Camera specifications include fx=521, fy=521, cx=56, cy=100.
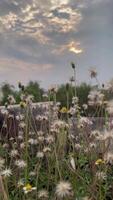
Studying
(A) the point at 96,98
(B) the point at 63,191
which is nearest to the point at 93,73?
(A) the point at 96,98

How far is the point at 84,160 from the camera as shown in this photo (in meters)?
4.41

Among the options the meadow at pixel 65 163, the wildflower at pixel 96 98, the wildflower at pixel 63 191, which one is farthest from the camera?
the wildflower at pixel 96 98

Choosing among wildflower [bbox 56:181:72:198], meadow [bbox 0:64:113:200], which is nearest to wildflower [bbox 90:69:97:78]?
meadow [bbox 0:64:113:200]

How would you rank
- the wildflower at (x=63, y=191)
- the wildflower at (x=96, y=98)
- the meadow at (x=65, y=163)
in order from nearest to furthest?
1. the wildflower at (x=63, y=191)
2. the meadow at (x=65, y=163)
3. the wildflower at (x=96, y=98)

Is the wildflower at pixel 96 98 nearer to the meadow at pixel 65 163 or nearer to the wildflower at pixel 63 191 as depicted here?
the meadow at pixel 65 163

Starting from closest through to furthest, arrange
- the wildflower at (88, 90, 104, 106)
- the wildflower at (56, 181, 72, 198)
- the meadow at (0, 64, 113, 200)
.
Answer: the wildflower at (56, 181, 72, 198) < the meadow at (0, 64, 113, 200) < the wildflower at (88, 90, 104, 106)

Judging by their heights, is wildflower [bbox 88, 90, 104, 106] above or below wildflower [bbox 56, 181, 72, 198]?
above

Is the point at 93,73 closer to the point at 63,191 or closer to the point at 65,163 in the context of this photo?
the point at 65,163

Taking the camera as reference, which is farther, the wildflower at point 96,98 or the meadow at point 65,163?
the wildflower at point 96,98

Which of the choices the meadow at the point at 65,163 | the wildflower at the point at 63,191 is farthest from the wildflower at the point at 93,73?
the wildflower at the point at 63,191

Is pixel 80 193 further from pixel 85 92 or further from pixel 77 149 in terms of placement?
pixel 85 92

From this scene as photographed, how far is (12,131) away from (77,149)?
1.60 metres

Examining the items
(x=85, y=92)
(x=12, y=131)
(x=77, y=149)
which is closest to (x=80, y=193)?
(x=77, y=149)

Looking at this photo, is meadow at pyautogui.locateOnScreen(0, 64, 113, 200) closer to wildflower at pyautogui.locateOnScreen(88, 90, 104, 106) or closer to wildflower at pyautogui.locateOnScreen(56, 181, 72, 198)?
wildflower at pyautogui.locateOnScreen(88, 90, 104, 106)
